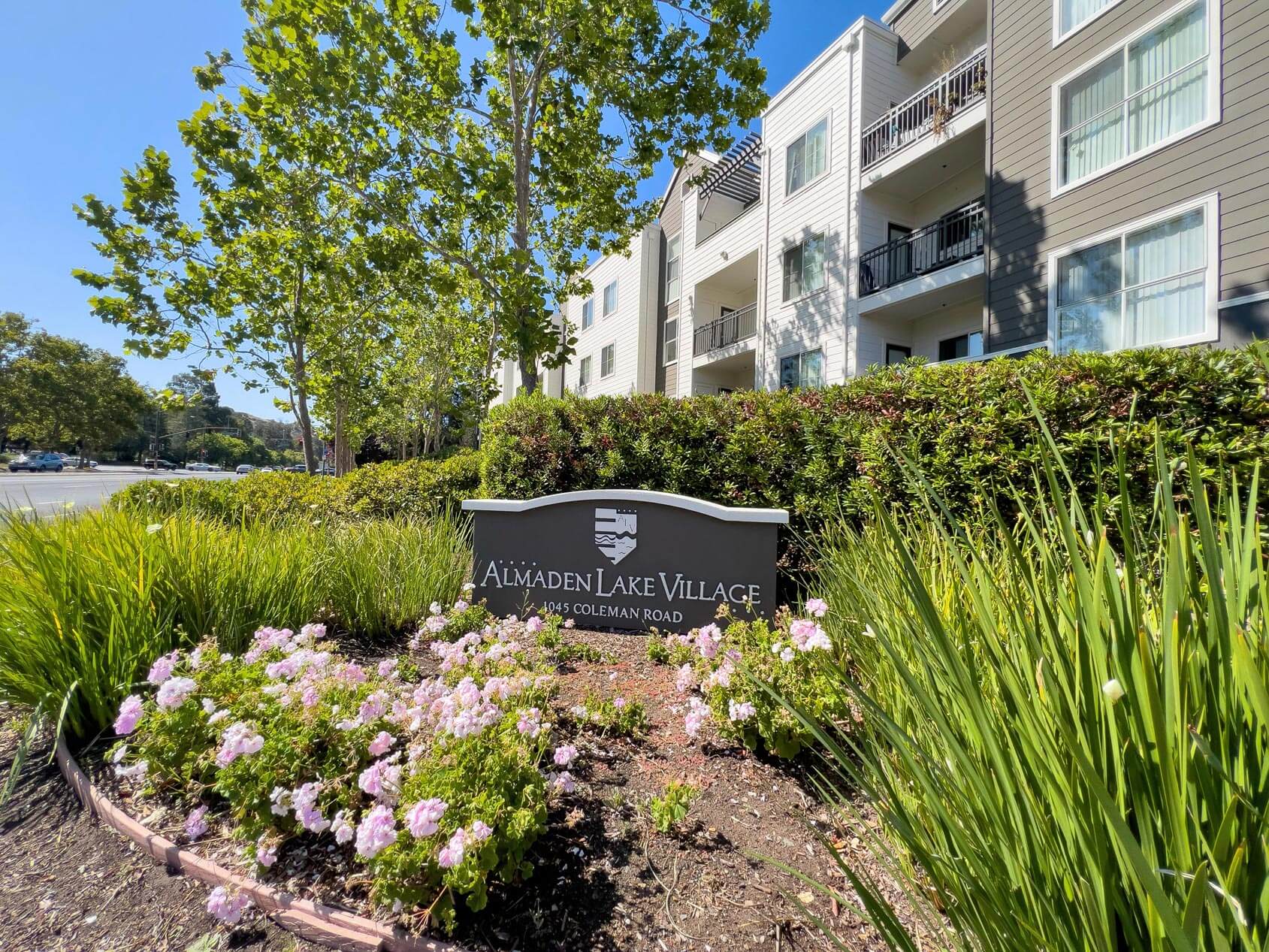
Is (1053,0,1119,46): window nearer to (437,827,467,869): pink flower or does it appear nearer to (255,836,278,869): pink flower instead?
(437,827,467,869): pink flower

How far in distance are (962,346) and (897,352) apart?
1.27 meters

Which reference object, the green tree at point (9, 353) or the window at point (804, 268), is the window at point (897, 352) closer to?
the window at point (804, 268)

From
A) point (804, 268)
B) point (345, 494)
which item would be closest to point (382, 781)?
point (345, 494)

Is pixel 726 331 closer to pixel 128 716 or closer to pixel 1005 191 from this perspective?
pixel 1005 191

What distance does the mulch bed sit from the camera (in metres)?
1.59

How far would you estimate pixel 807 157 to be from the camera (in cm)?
1340

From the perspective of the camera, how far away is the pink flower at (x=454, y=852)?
4.80 feet

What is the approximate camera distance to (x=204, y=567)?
3066mm

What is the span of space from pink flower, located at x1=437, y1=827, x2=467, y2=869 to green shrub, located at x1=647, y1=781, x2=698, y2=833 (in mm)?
746

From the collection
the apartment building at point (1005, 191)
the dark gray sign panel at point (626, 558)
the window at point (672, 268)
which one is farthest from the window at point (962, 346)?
the window at point (672, 268)

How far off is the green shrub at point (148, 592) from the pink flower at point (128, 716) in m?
0.59

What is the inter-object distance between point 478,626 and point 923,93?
13.4m

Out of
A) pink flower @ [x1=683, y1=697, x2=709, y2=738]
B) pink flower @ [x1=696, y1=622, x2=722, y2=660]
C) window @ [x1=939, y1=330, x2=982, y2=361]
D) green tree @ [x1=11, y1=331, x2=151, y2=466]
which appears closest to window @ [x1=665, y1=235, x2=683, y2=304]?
window @ [x1=939, y1=330, x2=982, y2=361]

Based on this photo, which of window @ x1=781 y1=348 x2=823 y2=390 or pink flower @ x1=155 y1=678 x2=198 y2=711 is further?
window @ x1=781 y1=348 x2=823 y2=390
